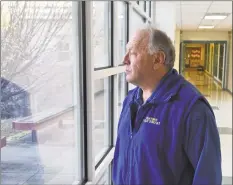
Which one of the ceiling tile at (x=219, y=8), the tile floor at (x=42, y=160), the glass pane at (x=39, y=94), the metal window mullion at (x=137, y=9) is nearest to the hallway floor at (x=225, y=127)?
the glass pane at (x=39, y=94)

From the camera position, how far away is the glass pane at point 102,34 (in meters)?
Result: 2.83

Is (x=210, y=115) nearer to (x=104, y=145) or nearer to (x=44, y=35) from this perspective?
(x=44, y=35)

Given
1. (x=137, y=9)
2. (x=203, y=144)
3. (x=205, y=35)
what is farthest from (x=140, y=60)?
(x=205, y=35)

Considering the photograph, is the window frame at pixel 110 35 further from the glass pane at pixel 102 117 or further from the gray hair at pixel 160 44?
the gray hair at pixel 160 44

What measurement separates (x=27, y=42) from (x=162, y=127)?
0.90 m

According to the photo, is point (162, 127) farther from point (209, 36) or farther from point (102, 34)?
point (209, 36)

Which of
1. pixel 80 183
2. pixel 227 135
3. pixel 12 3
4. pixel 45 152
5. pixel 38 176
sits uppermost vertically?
pixel 12 3

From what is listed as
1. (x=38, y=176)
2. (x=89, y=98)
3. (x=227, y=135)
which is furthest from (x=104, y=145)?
(x=227, y=135)

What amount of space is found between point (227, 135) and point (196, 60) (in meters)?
22.3

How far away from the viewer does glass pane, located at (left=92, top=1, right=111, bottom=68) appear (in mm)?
2826

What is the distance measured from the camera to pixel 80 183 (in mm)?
2354

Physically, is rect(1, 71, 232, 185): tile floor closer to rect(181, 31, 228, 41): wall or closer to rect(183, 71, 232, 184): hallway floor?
rect(183, 71, 232, 184): hallway floor

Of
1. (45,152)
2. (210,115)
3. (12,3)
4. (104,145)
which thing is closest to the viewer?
(210,115)

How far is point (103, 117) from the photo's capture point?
3.30m
